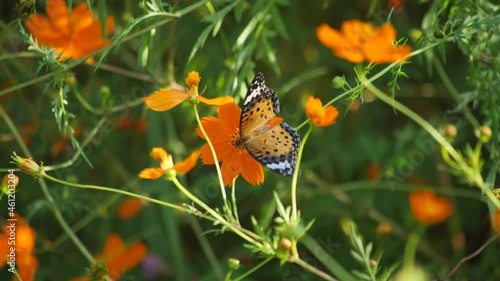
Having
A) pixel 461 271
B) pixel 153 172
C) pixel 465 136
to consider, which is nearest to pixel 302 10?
pixel 465 136

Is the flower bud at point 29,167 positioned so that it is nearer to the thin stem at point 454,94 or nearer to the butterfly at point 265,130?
the butterfly at point 265,130

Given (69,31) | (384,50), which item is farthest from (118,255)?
(384,50)

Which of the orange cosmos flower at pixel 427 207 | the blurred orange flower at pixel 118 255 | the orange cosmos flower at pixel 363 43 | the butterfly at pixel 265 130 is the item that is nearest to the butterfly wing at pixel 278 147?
the butterfly at pixel 265 130

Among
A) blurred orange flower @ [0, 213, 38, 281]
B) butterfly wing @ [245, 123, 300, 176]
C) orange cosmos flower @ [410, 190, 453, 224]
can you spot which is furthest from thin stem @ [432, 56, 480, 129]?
blurred orange flower @ [0, 213, 38, 281]

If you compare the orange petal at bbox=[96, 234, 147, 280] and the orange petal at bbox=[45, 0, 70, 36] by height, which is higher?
the orange petal at bbox=[45, 0, 70, 36]

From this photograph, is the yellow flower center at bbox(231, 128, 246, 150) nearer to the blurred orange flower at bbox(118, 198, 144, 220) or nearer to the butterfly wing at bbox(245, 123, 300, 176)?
the butterfly wing at bbox(245, 123, 300, 176)

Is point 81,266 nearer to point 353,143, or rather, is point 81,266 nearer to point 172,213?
point 172,213
